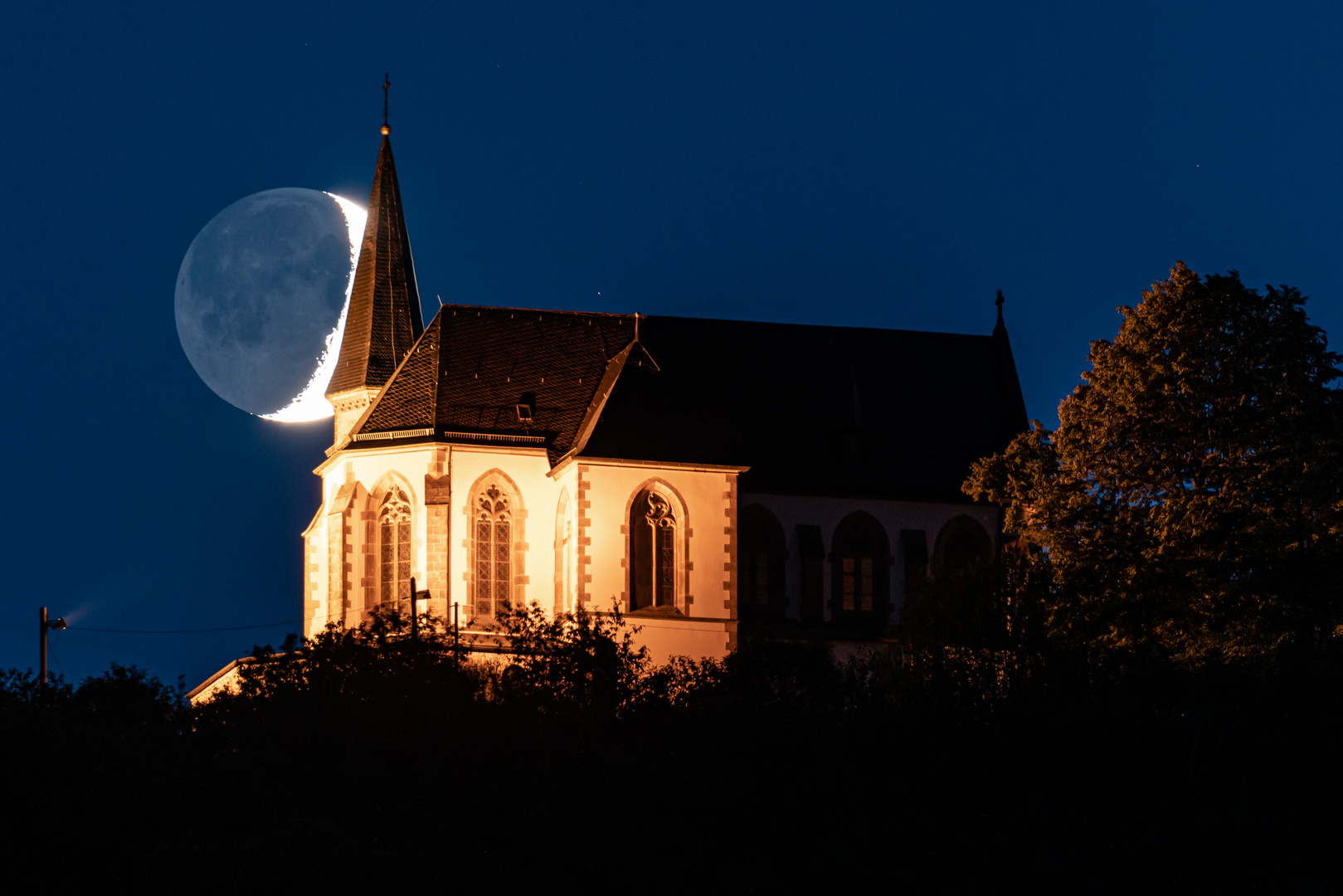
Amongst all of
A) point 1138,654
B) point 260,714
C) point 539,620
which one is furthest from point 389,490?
point 1138,654

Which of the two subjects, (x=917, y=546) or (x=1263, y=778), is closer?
(x=1263, y=778)

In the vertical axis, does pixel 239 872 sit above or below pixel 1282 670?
below

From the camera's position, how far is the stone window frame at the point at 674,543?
49281 mm

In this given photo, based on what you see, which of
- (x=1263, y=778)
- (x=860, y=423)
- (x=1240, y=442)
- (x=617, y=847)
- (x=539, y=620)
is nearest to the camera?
(x=617, y=847)

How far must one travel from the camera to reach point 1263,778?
3806 cm

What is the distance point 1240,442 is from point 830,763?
1085 cm

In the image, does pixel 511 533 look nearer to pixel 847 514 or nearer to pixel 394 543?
pixel 394 543

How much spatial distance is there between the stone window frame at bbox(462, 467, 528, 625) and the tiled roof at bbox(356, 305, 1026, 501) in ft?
3.80

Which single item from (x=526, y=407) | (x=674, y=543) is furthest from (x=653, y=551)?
(x=526, y=407)

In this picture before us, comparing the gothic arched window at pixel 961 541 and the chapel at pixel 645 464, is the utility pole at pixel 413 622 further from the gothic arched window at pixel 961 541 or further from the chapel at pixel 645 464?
the gothic arched window at pixel 961 541

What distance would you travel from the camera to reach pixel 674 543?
4994cm

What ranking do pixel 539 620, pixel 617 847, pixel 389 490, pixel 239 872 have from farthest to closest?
pixel 389 490, pixel 539 620, pixel 617 847, pixel 239 872

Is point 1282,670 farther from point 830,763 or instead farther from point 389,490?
point 389,490

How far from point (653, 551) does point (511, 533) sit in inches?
154
